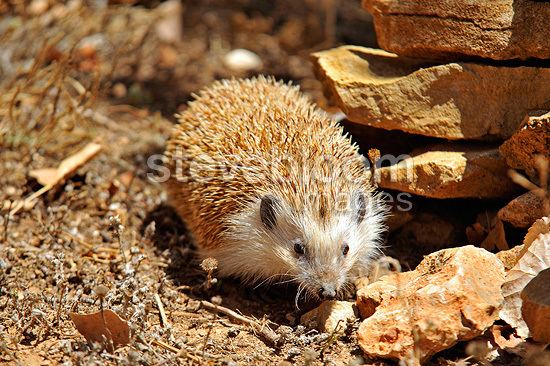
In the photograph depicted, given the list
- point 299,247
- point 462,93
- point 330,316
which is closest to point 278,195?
point 299,247

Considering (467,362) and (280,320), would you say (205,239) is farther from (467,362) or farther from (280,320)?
(467,362)

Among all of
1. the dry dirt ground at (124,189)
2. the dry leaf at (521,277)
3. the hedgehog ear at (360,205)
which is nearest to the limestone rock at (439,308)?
the dry leaf at (521,277)

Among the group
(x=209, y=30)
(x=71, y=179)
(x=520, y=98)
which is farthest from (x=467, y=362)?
(x=209, y=30)

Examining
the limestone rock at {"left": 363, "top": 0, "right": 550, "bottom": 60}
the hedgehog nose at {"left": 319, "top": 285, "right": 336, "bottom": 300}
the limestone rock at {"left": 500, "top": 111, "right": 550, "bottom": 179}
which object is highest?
the limestone rock at {"left": 363, "top": 0, "right": 550, "bottom": 60}

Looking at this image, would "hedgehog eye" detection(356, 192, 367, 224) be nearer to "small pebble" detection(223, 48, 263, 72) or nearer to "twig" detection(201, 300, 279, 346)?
"twig" detection(201, 300, 279, 346)

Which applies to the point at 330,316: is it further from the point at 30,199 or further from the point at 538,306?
the point at 30,199

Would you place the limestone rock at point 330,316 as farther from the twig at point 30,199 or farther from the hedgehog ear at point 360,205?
the twig at point 30,199

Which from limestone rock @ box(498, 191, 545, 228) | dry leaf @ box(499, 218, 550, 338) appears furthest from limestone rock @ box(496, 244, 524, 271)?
dry leaf @ box(499, 218, 550, 338)
